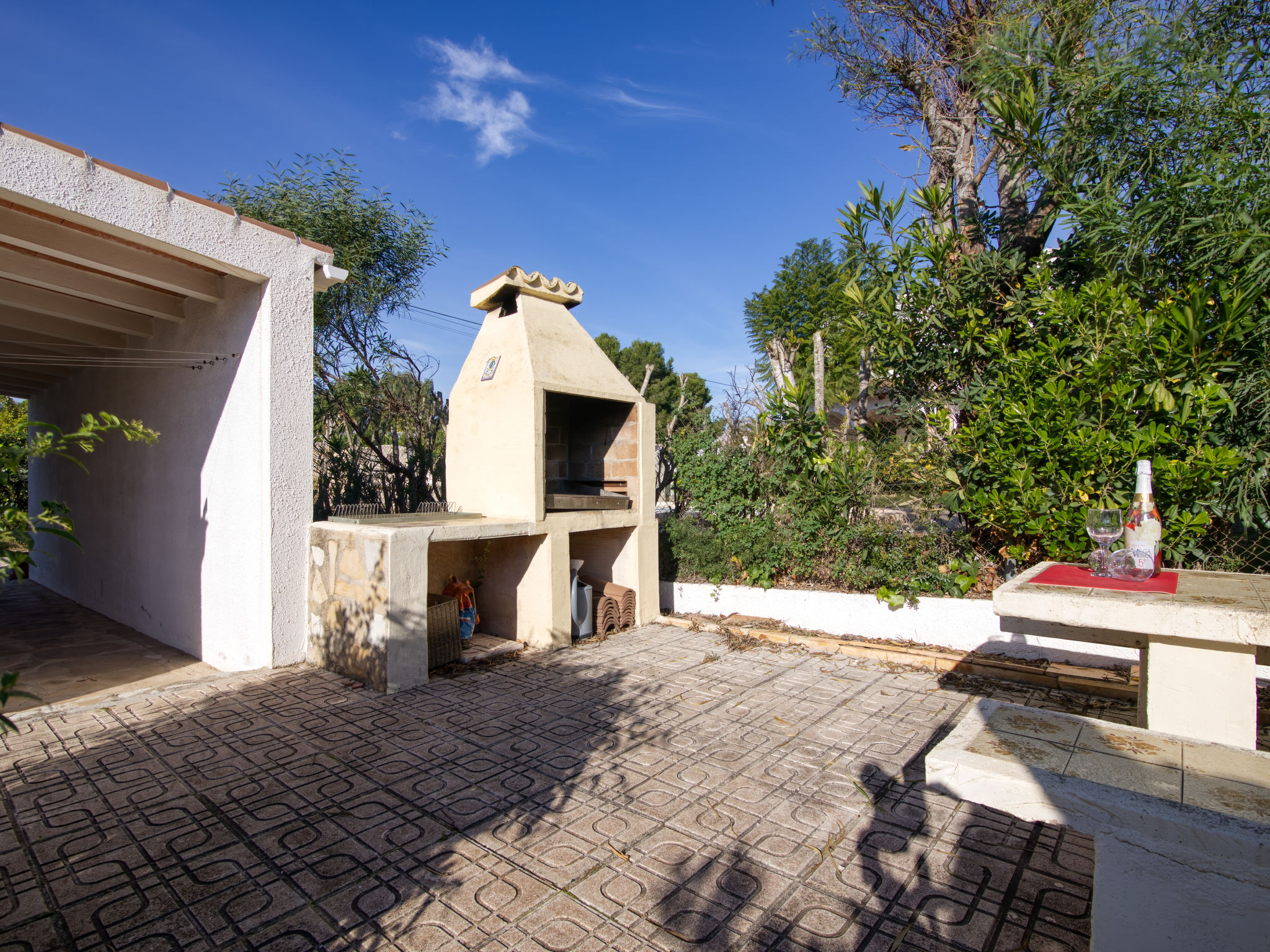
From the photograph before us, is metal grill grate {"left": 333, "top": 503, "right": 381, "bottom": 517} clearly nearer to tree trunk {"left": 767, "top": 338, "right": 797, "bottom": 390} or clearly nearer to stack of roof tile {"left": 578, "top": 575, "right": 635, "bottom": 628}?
stack of roof tile {"left": 578, "top": 575, "right": 635, "bottom": 628}

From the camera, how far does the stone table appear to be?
211 cm

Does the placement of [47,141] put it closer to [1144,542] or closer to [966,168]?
[1144,542]

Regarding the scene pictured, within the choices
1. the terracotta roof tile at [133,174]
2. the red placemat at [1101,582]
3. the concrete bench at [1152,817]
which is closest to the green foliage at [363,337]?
the terracotta roof tile at [133,174]

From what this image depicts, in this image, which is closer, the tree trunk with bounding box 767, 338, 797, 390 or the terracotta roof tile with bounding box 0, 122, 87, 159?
the terracotta roof tile with bounding box 0, 122, 87, 159

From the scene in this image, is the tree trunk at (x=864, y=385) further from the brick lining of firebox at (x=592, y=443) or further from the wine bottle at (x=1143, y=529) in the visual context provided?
the wine bottle at (x=1143, y=529)

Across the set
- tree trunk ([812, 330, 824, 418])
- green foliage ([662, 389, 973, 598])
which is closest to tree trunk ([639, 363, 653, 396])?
green foliage ([662, 389, 973, 598])

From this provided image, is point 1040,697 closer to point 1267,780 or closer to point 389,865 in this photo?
point 1267,780

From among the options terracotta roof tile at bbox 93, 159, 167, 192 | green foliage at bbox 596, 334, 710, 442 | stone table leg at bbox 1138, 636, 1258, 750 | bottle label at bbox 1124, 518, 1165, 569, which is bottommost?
stone table leg at bbox 1138, 636, 1258, 750

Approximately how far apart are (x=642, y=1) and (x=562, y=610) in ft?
28.5

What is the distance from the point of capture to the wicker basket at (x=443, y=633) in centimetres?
509

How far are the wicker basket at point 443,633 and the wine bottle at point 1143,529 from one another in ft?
14.8

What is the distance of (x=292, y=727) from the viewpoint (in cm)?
387

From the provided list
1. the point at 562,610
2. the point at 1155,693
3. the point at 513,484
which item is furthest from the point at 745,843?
the point at 513,484

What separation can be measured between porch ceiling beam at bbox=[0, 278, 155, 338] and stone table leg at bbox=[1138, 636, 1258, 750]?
24.2 ft
